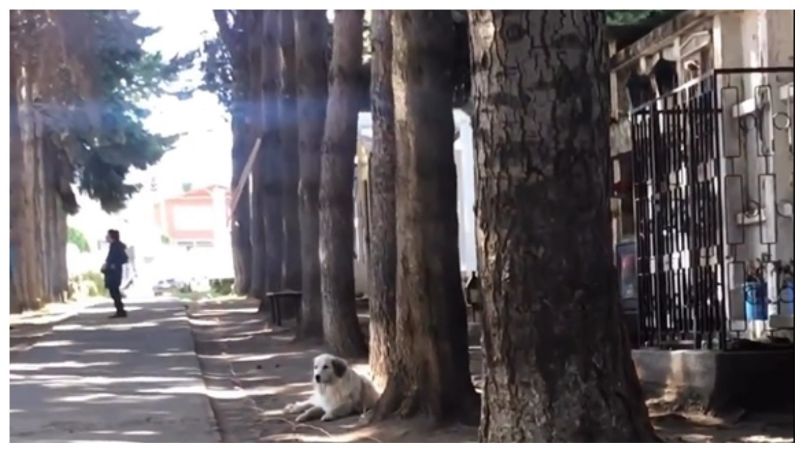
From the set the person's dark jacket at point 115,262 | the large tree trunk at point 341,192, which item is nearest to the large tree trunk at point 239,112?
the person's dark jacket at point 115,262

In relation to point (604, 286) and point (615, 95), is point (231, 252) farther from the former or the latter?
point (604, 286)

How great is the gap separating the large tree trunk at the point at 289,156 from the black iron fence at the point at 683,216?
7066 mm

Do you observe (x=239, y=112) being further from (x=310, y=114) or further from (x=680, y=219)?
(x=680, y=219)

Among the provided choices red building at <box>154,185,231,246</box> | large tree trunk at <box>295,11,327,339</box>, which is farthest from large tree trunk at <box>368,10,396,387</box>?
red building at <box>154,185,231,246</box>

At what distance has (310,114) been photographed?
14133 mm

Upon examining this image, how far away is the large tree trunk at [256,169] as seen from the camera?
19203 mm

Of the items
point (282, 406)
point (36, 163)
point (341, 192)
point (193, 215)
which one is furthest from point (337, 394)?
point (36, 163)

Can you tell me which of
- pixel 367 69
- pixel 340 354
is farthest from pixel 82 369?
pixel 367 69

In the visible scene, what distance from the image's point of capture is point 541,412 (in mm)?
5629

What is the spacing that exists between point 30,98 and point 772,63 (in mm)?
9481

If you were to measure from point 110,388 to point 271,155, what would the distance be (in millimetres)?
8713

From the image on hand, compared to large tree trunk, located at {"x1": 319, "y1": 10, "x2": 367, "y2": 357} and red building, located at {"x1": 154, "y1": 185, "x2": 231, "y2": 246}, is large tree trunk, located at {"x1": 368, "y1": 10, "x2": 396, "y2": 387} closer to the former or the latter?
large tree trunk, located at {"x1": 319, "y1": 10, "x2": 367, "y2": 357}

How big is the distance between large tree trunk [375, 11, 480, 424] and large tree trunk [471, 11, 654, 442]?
1859 millimetres

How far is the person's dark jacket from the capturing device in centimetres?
1488
